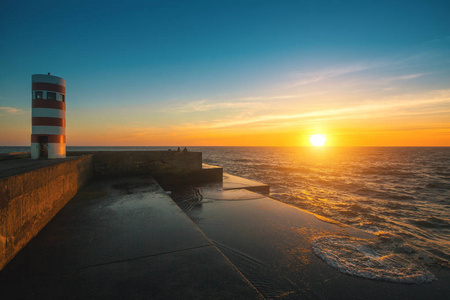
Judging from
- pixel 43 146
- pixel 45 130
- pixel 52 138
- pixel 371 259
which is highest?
pixel 45 130

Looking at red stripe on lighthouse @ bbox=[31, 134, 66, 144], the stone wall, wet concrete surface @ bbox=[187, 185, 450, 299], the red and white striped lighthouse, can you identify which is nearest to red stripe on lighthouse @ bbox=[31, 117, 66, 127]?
the red and white striped lighthouse

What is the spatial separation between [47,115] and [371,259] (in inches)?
393

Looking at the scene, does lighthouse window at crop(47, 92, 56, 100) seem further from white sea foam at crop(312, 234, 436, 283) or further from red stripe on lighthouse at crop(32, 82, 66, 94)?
white sea foam at crop(312, 234, 436, 283)

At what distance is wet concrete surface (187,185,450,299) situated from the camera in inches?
127

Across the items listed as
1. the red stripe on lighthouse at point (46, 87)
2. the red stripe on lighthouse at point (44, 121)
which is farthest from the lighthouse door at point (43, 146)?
the red stripe on lighthouse at point (46, 87)

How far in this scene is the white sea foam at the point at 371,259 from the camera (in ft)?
12.6

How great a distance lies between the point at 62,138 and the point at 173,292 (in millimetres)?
7808

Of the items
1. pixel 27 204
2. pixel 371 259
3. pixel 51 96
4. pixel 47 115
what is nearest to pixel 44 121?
pixel 47 115

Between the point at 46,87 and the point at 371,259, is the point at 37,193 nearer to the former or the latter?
the point at 46,87

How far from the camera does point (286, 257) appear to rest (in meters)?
4.04

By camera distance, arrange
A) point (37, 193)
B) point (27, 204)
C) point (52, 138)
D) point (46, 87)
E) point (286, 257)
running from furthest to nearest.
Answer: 1. point (52, 138)
2. point (46, 87)
3. point (286, 257)
4. point (37, 193)
5. point (27, 204)

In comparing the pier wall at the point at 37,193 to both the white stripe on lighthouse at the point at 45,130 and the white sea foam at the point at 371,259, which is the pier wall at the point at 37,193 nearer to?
the white stripe on lighthouse at the point at 45,130

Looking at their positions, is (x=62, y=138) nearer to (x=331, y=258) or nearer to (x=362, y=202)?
(x=331, y=258)

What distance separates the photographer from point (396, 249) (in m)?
5.14
